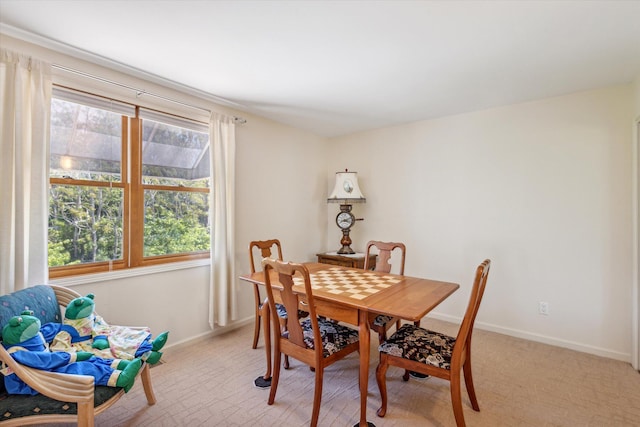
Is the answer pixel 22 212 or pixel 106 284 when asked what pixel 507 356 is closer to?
pixel 106 284

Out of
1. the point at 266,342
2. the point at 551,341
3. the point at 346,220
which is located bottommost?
the point at 551,341

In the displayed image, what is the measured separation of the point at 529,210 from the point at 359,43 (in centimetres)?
232

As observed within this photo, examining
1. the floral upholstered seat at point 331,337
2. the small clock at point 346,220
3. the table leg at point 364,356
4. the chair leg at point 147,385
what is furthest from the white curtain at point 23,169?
the small clock at point 346,220

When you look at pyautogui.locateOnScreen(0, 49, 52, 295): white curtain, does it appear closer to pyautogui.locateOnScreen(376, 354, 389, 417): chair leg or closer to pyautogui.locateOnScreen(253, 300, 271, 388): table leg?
pyautogui.locateOnScreen(253, 300, 271, 388): table leg

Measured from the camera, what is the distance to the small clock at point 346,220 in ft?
12.7

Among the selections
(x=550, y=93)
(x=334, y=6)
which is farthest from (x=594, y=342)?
(x=334, y=6)

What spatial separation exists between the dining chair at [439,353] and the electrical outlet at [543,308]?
154 cm

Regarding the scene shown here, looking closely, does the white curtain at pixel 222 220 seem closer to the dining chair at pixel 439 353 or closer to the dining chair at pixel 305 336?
the dining chair at pixel 305 336

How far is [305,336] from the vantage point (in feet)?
6.17

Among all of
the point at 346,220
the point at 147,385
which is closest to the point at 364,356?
the point at 147,385

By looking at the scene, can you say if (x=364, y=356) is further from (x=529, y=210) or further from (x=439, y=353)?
(x=529, y=210)

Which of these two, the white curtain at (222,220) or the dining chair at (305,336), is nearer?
the dining chair at (305,336)

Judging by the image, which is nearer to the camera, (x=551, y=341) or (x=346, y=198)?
(x=551, y=341)

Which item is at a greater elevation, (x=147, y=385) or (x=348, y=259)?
(x=348, y=259)
